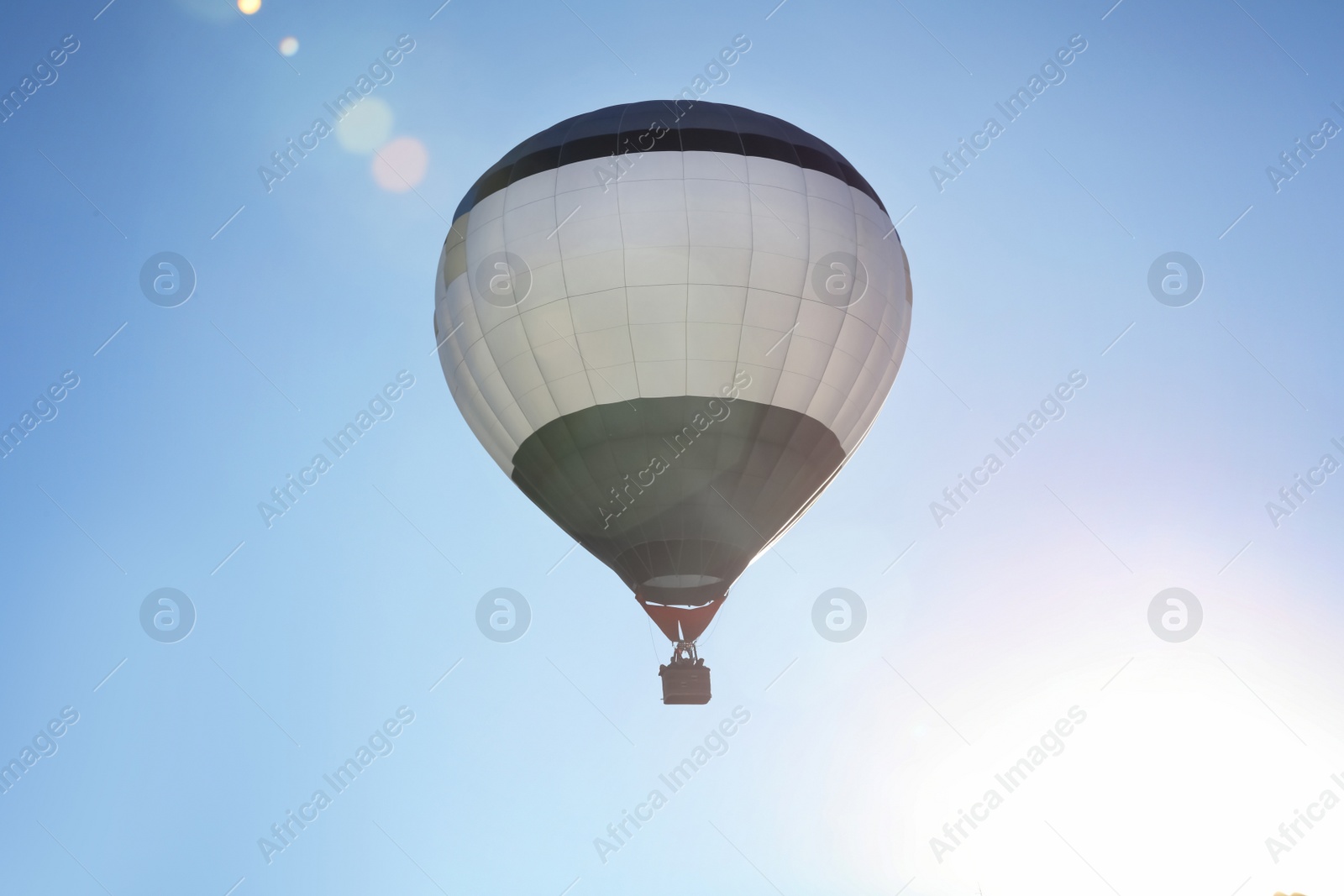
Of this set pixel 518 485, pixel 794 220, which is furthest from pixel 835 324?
pixel 518 485

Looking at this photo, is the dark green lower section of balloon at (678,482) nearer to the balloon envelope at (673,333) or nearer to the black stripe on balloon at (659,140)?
the balloon envelope at (673,333)
